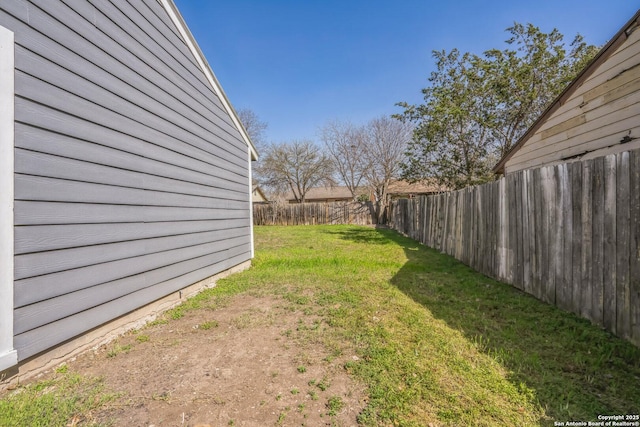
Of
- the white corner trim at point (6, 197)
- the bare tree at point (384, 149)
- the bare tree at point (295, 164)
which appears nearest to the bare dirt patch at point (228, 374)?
the white corner trim at point (6, 197)

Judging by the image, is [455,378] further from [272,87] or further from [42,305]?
[272,87]

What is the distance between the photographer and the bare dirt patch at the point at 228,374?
166 cm

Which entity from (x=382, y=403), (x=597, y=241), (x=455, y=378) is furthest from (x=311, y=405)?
(x=597, y=241)

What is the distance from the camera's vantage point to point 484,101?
1120 cm

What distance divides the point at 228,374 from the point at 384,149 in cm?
2129

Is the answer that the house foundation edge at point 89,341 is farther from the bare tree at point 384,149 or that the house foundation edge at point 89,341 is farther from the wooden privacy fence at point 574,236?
the bare tree at point 384,149

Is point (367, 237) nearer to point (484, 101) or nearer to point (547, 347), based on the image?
point (484, 101)

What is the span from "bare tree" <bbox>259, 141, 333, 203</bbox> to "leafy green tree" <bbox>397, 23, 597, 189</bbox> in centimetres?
1447

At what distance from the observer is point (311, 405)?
1.74 metres

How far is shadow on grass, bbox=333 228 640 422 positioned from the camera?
1700 millimetres

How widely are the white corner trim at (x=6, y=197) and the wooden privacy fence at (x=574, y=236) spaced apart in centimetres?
476

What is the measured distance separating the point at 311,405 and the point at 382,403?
46cm

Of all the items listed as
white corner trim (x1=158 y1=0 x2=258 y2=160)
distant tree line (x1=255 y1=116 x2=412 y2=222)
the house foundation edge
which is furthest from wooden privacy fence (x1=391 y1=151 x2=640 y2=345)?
distant tree line (x1=255 y1=116 x2=412 y2=222)

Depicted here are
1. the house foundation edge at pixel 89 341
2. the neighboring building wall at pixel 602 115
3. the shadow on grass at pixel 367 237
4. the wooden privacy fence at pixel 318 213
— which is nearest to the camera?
the house foundation edge at pixel 89 341
